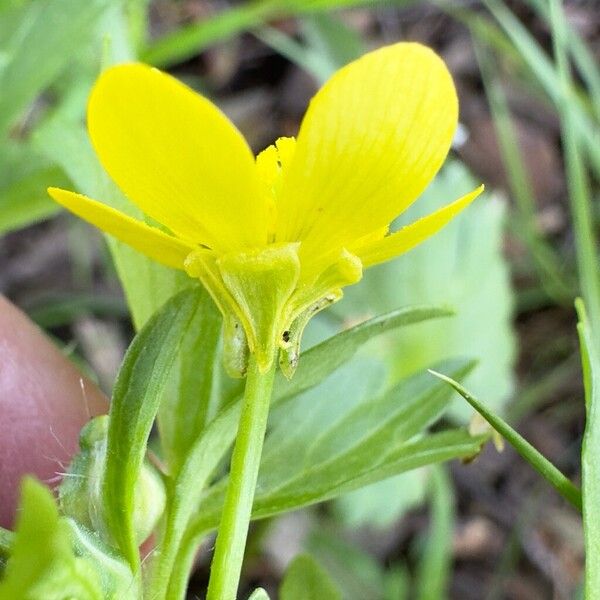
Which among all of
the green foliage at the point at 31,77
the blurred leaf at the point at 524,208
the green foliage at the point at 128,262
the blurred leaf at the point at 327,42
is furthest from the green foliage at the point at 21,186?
the blurred leaf at the point at 524,208

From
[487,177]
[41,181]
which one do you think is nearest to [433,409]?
[41,181]

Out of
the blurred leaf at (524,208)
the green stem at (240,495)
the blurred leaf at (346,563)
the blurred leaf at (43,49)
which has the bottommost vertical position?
the green stem at (240,495)

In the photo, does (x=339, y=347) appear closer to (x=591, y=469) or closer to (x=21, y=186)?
(x=591, y=469)

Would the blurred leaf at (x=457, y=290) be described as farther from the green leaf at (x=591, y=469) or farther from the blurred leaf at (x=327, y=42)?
the green leaf at (x=591, y=469)

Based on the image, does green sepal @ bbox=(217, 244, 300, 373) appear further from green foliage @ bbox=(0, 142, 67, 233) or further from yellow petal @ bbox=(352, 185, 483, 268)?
green foliage @ bbox=(0, 142, 67, 233)

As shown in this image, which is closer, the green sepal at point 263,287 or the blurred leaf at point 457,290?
the green sepal at point 263,287

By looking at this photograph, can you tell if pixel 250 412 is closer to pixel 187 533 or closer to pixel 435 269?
pixel 187 533

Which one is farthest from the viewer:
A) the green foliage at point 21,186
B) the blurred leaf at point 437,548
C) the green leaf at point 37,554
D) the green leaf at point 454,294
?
the green leaf at point 454,294

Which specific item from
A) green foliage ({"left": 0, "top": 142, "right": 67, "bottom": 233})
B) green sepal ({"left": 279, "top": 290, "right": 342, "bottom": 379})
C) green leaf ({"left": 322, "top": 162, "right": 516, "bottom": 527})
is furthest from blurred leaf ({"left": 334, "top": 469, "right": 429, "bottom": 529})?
green sepal ({"left": 279, "top": 290, "right": 342, "bottom": 379})
